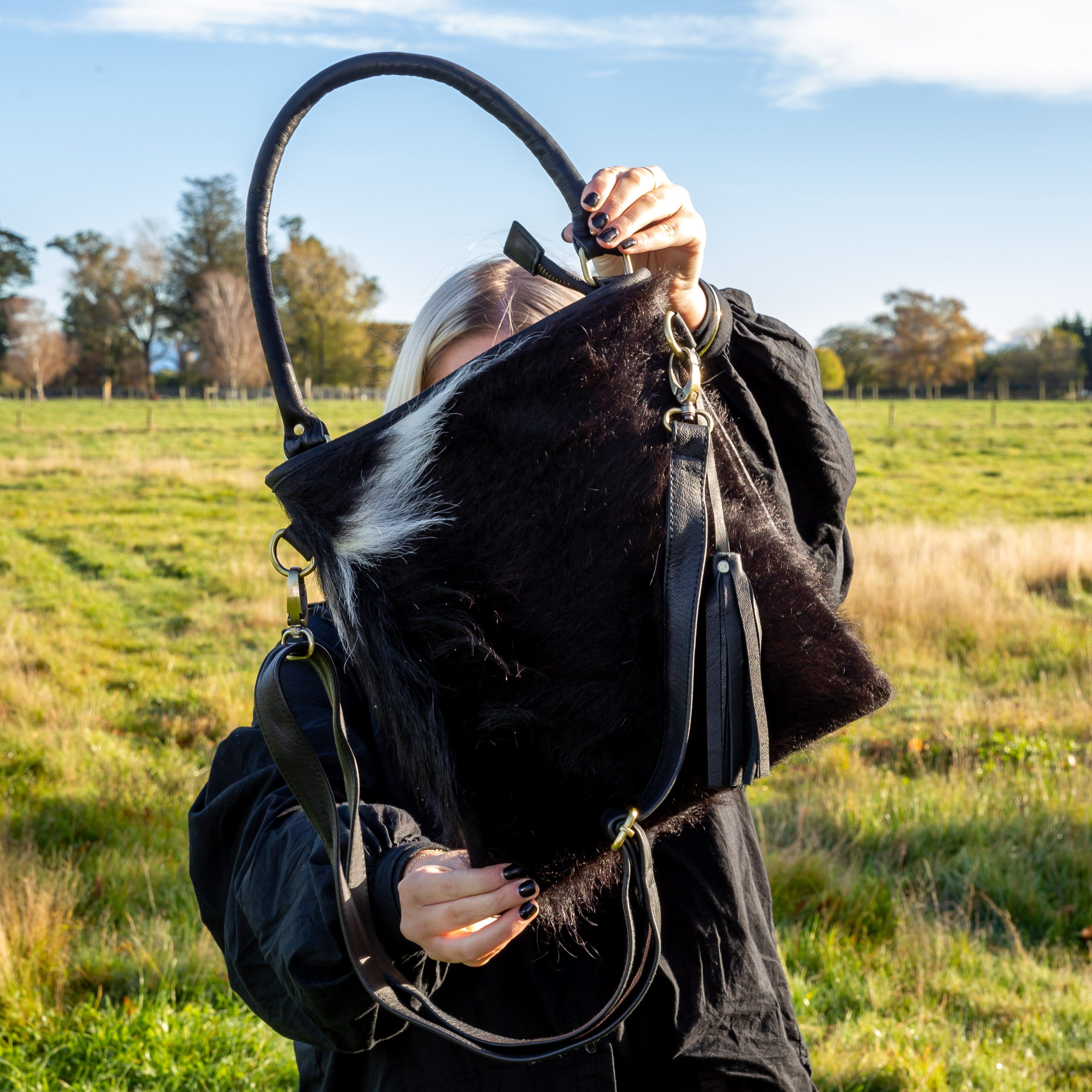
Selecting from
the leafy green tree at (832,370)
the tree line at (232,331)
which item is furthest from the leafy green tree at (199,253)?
the leafy green tree at (832,370)

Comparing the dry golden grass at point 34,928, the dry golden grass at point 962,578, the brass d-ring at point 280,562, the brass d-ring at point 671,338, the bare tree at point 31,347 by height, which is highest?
the bare tree at point 31,347

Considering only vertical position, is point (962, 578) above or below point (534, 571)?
below

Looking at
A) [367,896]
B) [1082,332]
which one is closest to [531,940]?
[367,896]

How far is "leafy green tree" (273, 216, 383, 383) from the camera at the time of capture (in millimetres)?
48375

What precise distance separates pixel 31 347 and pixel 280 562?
47.9 m

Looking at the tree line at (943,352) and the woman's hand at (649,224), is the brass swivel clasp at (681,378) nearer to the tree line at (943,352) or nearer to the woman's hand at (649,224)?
the woman's hand at (649,224)

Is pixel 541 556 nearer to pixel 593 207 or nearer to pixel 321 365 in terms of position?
pixel 593 207

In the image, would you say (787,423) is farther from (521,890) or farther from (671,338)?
(521,890)

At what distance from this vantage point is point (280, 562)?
1.33 meters

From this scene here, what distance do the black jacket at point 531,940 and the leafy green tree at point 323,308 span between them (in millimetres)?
46487

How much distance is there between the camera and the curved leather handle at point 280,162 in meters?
1.32

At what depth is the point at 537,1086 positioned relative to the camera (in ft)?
5.18

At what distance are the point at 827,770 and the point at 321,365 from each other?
155ft

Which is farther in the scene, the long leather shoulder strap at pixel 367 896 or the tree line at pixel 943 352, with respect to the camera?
the tree line at pixel 943 352
